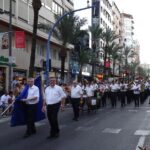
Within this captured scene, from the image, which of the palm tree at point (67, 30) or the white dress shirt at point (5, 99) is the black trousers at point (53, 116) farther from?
the palm tree at point (67, 30)

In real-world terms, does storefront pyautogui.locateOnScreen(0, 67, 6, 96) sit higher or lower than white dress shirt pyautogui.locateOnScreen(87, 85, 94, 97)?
higher

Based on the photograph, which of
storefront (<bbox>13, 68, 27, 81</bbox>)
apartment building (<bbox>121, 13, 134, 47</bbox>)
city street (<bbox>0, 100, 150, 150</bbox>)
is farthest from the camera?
apartment building (<bbox>121, 13, 134, 47</bbox>)

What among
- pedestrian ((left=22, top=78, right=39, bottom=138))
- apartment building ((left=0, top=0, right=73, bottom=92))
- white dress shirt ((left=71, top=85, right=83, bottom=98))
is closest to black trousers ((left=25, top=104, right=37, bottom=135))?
pedestrian ((left=22, top=78, right=39, bottom=138))

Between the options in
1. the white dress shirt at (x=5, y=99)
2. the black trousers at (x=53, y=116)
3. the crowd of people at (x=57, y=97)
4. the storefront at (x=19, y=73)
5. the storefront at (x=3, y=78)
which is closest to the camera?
the black trousers at (x=53, y=116)

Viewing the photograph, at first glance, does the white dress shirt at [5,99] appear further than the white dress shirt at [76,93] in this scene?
Yes

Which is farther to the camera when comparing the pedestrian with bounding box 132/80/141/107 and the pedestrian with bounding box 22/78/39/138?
the pedestrian with bounding box 132/80/141/107

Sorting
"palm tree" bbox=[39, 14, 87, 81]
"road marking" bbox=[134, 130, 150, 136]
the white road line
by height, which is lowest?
the white road line

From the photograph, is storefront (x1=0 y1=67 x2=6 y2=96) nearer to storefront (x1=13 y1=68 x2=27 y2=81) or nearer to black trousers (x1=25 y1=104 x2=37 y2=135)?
storefront (x1=13 y1=68 x2=27 y2=81)

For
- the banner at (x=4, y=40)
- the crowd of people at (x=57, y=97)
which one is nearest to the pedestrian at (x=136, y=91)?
the crowd of people at (x=57, y=97)

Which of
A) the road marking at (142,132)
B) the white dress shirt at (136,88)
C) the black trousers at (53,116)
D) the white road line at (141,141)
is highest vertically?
the white dress shirt at (136,88)

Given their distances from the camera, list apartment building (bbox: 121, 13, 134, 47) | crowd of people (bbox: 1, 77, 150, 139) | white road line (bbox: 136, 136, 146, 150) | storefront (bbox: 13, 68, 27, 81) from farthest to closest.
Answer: apartment building (bbox: 121, 13, 134, 47) < storefront (bbox: 13, 68, 27, 81) < crowd of people (bbox: 1, 77, 150, 139) < white road line (bbox: 136, 136, 146, 150)

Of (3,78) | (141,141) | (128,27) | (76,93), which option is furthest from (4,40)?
(128,27)

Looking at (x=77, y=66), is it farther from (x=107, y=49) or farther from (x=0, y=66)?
(x=0, y=66)

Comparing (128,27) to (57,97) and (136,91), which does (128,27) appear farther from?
(57,97)
